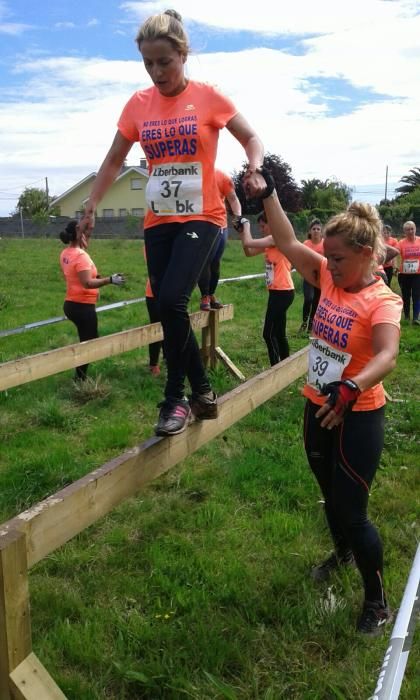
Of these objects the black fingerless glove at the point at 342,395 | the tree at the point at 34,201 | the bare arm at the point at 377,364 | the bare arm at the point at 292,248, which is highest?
the tree at the point at 34,201

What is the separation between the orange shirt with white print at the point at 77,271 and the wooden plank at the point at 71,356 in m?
0.94

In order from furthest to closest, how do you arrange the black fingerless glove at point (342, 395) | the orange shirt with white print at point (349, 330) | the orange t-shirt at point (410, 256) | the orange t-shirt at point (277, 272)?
the orange t-shirt at point (410, 256) < the orange t-shirt at point (277, 272) < the orange shirt with white print at point (349, 330) < the black fingerless glove at point (342, 395)

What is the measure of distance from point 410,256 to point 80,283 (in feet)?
24.0

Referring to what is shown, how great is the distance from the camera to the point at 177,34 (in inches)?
116

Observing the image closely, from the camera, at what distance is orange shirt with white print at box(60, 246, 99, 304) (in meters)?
7.09

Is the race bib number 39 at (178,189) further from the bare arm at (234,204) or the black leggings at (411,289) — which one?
the black leggings at (411,289)

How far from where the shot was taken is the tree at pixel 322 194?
50028mm

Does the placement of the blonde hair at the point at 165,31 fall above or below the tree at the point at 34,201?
below

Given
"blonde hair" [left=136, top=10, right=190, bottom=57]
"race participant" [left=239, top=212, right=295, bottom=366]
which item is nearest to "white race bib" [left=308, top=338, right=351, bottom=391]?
"blonde hair" [left=136, top=10, right=190, bottom=57]

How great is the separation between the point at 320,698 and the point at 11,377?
344 centimetres

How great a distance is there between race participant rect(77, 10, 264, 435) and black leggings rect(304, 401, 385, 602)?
734 millimetres

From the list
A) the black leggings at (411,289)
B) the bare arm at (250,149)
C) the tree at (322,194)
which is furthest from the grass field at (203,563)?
the tree at (322,194)

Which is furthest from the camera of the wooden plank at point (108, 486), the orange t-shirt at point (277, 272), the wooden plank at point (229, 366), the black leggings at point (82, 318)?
the wooden plank at point (229, 366)

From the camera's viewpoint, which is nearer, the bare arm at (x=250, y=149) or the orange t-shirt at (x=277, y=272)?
the bare arm at (x=250, y=149)
